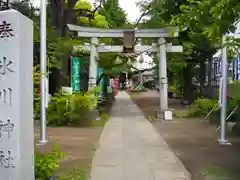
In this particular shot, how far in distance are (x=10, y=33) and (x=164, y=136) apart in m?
7.87

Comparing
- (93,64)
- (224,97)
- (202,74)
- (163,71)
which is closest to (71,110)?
Result: (93,64)

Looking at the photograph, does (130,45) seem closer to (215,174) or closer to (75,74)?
(75,74)

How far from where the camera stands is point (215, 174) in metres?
6.89

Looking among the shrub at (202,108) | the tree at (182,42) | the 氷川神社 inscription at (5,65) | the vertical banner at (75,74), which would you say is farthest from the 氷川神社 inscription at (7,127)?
the tree at (182,42)

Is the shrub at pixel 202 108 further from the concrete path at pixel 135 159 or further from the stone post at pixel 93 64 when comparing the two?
the stone post at pixel 93 64

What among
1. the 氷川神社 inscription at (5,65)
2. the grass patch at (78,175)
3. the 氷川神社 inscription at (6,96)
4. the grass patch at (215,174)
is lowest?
the grass patch at (215,174)

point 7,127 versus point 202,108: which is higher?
point 7,127

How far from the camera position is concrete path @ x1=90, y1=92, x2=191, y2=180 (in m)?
6.80

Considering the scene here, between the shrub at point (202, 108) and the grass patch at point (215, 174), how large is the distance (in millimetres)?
8691

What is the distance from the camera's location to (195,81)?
2684 cm

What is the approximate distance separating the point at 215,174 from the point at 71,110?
318 inches

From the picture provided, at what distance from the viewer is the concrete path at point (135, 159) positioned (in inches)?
268

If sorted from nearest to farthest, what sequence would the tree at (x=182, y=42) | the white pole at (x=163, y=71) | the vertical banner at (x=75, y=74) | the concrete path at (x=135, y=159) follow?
the concrete path at (x=135, y=159) < the vertical banner at (x=75, y=74) < the white pole at (x=163, y=71) < the tree at (x=182, y=42)

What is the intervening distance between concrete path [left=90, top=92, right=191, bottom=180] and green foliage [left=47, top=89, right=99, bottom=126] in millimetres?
2170
